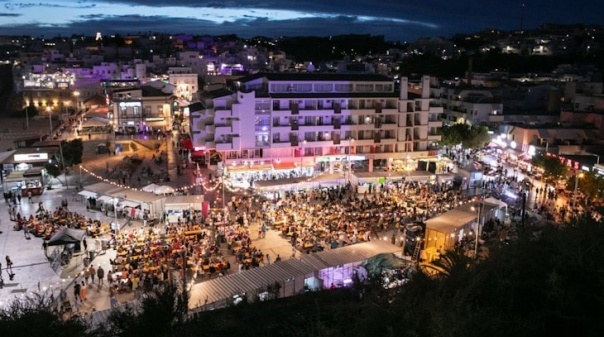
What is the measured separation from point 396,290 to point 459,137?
3155 centimetres

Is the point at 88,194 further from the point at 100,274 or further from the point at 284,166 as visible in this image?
the point at 284,166

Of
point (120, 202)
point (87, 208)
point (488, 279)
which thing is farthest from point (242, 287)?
point (87, 208)

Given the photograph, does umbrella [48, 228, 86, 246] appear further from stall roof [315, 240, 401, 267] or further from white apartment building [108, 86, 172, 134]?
white apartment building [108, 86, 172, 134]

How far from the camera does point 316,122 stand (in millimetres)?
35312

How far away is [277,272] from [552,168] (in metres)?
22.0

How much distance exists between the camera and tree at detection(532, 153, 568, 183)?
1215 inches

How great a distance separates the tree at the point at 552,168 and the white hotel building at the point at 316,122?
8.10 metres

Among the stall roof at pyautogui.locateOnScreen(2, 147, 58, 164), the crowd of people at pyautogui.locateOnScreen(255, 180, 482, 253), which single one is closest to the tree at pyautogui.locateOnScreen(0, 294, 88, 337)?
the crowd of people at pyautogui.locateOnScreen(255, 180, 482, 253)

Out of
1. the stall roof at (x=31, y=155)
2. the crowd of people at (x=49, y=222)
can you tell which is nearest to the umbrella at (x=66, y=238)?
the crowd of people at (x=49, y=222)

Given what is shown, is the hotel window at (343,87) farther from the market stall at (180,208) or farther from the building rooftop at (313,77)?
the market stall at (180,208)

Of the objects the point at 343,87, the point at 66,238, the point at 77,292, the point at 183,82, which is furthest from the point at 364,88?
the point at 183,82

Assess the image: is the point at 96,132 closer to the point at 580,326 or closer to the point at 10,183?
the point at 10,183

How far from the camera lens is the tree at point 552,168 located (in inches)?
→ 1215

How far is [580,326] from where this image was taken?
344 inches
